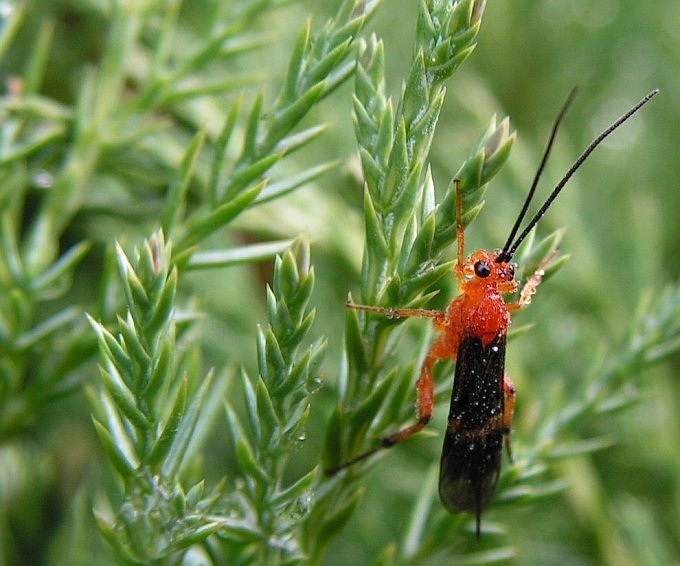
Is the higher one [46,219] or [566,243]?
[46,219]

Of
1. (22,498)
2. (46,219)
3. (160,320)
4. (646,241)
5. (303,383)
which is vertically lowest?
(22,498)

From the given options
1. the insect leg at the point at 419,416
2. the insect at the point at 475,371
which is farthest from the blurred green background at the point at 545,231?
the insect leg at the point at 419,416

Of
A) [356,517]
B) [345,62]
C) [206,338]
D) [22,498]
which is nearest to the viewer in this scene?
[345,62]

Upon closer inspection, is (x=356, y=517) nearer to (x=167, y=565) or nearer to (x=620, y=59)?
(x=167, y=565)

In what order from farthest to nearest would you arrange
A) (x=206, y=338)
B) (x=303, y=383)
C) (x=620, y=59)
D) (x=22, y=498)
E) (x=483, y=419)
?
(x=620, y=59)
(x=206, y=338)
(x=22, y=498)
(x=483, y=419)
(x=303, y=383)

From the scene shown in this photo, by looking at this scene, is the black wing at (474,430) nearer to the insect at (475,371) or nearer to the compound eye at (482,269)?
the insect at (475,371)

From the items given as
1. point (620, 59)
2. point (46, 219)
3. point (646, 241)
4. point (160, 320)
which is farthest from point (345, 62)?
point (620, 59)

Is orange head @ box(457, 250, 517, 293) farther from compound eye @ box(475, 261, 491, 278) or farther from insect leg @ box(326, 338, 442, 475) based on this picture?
insect leg @ box(326, 338, 442, 475)

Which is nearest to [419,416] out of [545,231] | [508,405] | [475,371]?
[475,371]

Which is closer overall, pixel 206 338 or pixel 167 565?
pixel 167 565
